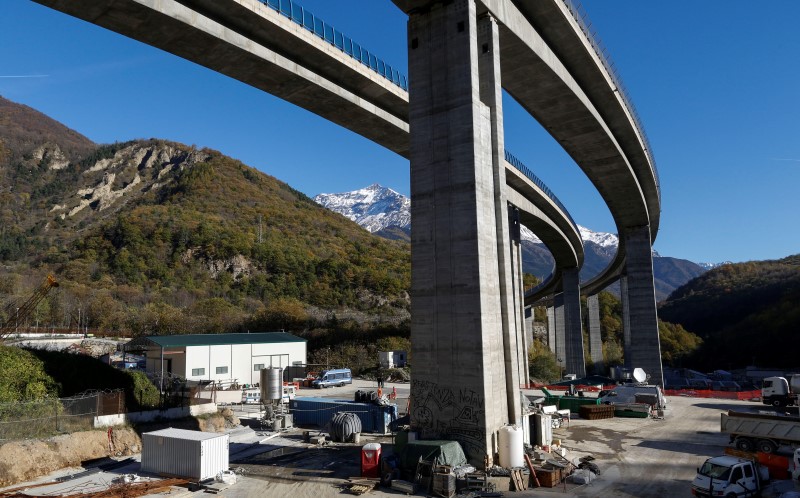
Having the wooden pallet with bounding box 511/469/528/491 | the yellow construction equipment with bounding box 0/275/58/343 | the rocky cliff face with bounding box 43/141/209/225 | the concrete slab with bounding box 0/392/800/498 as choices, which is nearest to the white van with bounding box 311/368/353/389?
the concrete slab with bounding box 0/392/800/498

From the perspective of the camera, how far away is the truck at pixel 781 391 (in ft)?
138

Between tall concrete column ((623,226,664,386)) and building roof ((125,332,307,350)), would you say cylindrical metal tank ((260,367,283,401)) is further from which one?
tall concrete column ((623,226,664,386))

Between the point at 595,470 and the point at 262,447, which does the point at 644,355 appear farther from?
the point at 262,447

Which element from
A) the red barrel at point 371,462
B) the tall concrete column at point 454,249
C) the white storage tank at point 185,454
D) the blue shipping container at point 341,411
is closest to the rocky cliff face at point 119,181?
the blue shipping container at point 341,411

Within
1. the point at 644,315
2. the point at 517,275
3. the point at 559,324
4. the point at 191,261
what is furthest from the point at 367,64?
the point at 191,261

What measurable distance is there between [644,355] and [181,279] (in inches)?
3709

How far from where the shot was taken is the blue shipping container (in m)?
31.5

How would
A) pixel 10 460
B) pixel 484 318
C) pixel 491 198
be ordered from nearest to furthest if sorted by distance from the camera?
pixel 10 460, pixel 484 318, pixel 491 198

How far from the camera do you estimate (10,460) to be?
21.3 m

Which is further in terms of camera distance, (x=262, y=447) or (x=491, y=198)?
(x=262, y=447)

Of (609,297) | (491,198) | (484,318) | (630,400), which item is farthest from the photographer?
(609,297)

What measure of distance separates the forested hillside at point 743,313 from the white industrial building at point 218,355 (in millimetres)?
103834

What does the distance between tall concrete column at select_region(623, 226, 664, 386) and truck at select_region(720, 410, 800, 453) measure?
3488 cm

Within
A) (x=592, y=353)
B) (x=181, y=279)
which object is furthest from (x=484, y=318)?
(x=181, y=279)
